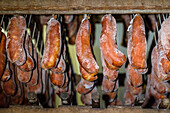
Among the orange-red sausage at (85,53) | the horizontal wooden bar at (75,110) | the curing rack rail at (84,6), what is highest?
the curing rack rail at (84,6)

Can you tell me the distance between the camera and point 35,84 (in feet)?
5.97

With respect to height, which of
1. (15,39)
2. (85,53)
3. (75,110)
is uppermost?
(15,39)

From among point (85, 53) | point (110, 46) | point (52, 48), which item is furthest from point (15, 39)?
point (110, 46)

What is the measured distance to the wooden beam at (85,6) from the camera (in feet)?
4.85

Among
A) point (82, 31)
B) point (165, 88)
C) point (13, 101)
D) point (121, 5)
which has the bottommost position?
point (13, 101)

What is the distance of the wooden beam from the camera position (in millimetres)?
1479

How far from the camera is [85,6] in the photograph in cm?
150

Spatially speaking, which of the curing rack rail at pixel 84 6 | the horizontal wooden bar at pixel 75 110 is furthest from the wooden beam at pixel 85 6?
the horizontal wooden bar at pixel 75 110

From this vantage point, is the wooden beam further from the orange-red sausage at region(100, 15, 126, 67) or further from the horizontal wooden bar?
the horizontal wooden bar

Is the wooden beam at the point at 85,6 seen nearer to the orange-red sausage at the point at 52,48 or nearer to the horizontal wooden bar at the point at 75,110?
the orange-red sausage at the point at 52,48

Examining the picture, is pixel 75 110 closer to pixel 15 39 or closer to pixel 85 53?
pixel 85 53

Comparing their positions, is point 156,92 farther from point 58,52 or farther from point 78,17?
point 78,17

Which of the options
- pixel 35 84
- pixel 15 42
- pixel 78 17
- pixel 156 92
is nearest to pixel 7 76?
pixel 35 84

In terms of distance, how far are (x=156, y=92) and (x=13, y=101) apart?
139 centimetres
